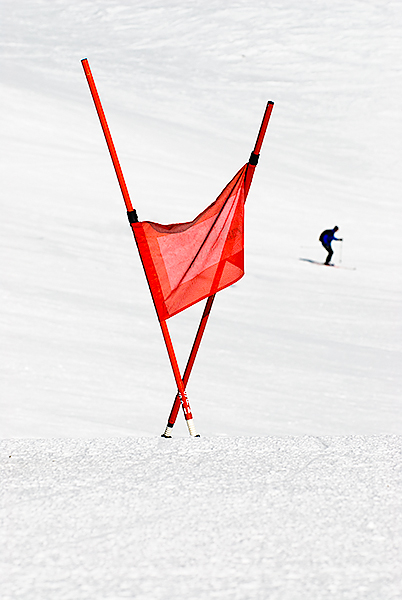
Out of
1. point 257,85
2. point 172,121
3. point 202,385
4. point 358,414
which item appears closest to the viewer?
point 358,414

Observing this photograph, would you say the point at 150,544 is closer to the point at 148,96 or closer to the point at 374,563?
the point at 374,563

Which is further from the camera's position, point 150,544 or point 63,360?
point 63,360

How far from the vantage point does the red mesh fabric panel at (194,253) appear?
3.98 metres

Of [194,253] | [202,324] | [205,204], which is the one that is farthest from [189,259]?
[205,204]

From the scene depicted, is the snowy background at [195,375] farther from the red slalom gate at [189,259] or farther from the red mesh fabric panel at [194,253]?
the red mesh fabric panel at [194,253]

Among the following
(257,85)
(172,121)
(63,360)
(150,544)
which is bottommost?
(63,360)

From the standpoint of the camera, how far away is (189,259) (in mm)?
4062

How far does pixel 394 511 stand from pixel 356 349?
7.45m

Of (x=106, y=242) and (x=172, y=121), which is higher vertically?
(x=172, y=121)

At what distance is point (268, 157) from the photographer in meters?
33.7

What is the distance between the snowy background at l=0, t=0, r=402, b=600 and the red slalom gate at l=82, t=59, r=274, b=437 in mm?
391

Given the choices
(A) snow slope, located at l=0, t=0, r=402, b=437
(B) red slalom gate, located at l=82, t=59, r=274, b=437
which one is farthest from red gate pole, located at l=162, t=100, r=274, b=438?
(A) snow slope, located at l=0, t=0, r=402, b=437

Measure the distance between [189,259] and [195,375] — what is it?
4.49 meters

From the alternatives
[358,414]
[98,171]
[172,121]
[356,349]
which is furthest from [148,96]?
[358,414]
